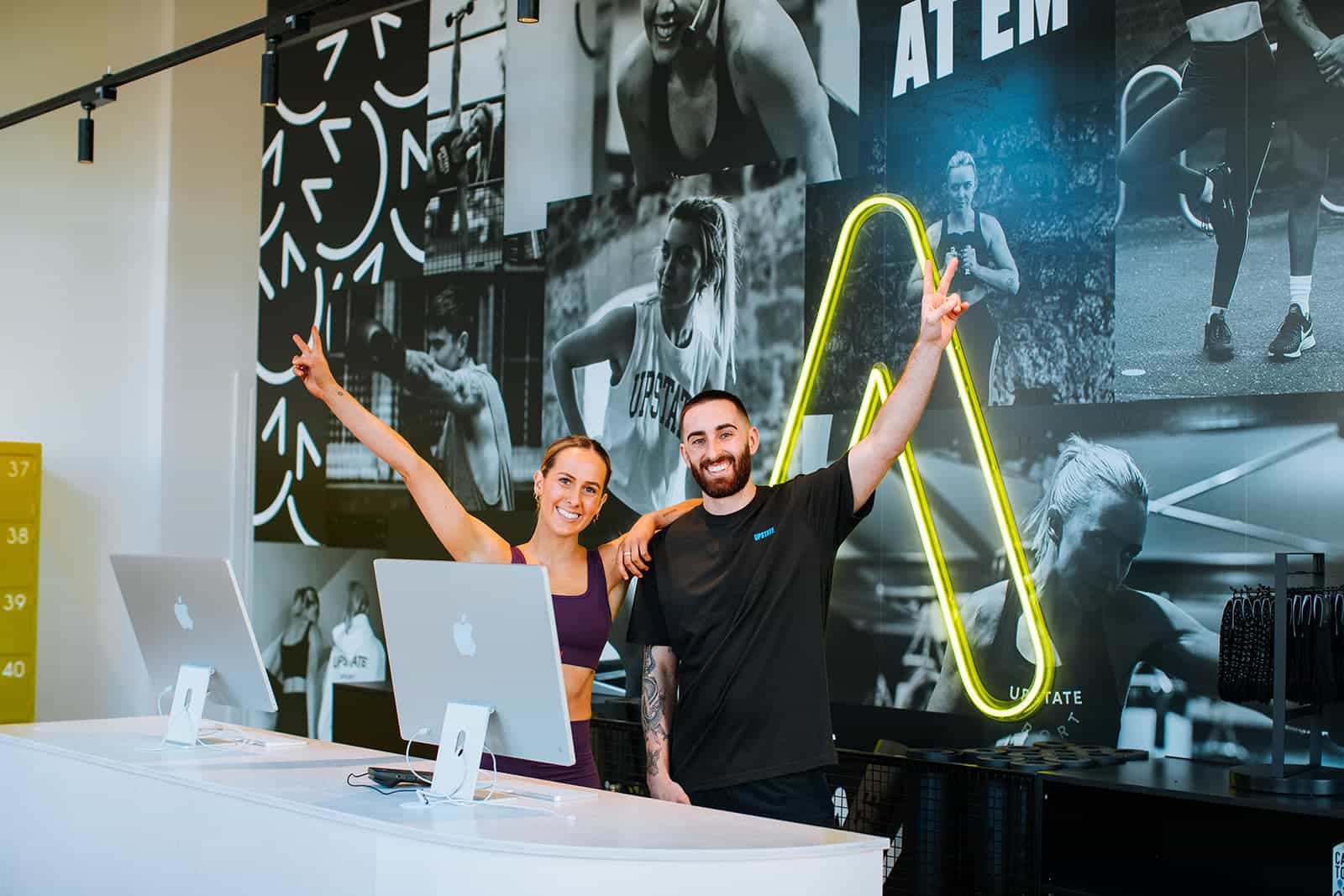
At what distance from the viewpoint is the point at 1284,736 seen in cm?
344

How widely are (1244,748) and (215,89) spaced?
645cm

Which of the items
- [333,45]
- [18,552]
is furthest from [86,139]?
[18,552]

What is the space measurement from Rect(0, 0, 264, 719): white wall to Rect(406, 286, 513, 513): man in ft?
5.56

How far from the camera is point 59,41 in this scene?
25.4 ft

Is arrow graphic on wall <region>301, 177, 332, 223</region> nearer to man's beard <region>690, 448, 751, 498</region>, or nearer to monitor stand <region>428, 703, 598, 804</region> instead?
man's beard <region>690, 448, 751, 498</region>


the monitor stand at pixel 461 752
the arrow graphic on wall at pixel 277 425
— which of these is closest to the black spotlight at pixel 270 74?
the monitor stand at pixel 461 752

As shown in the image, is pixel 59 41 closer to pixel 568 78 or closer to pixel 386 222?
pixel 386 222

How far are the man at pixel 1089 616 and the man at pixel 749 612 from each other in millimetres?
1248

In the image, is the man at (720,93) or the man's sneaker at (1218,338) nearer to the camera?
the man's sneaker at (1218,338)

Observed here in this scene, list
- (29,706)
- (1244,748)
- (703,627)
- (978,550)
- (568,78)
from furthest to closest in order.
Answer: (29,706) → (568,78) → (978,550) → (1244,748) → (703,627)

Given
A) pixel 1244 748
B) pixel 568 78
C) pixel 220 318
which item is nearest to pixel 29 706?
pixel 220 318

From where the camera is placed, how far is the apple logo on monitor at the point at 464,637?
2.96m

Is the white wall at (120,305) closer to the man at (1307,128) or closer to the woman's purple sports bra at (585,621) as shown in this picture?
the woman's purple sports bra at (585,621)

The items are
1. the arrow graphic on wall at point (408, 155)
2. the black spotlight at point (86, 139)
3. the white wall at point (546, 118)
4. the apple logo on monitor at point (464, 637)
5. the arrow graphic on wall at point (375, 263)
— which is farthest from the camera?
the arrow graphic on wall at point (375, 263)
